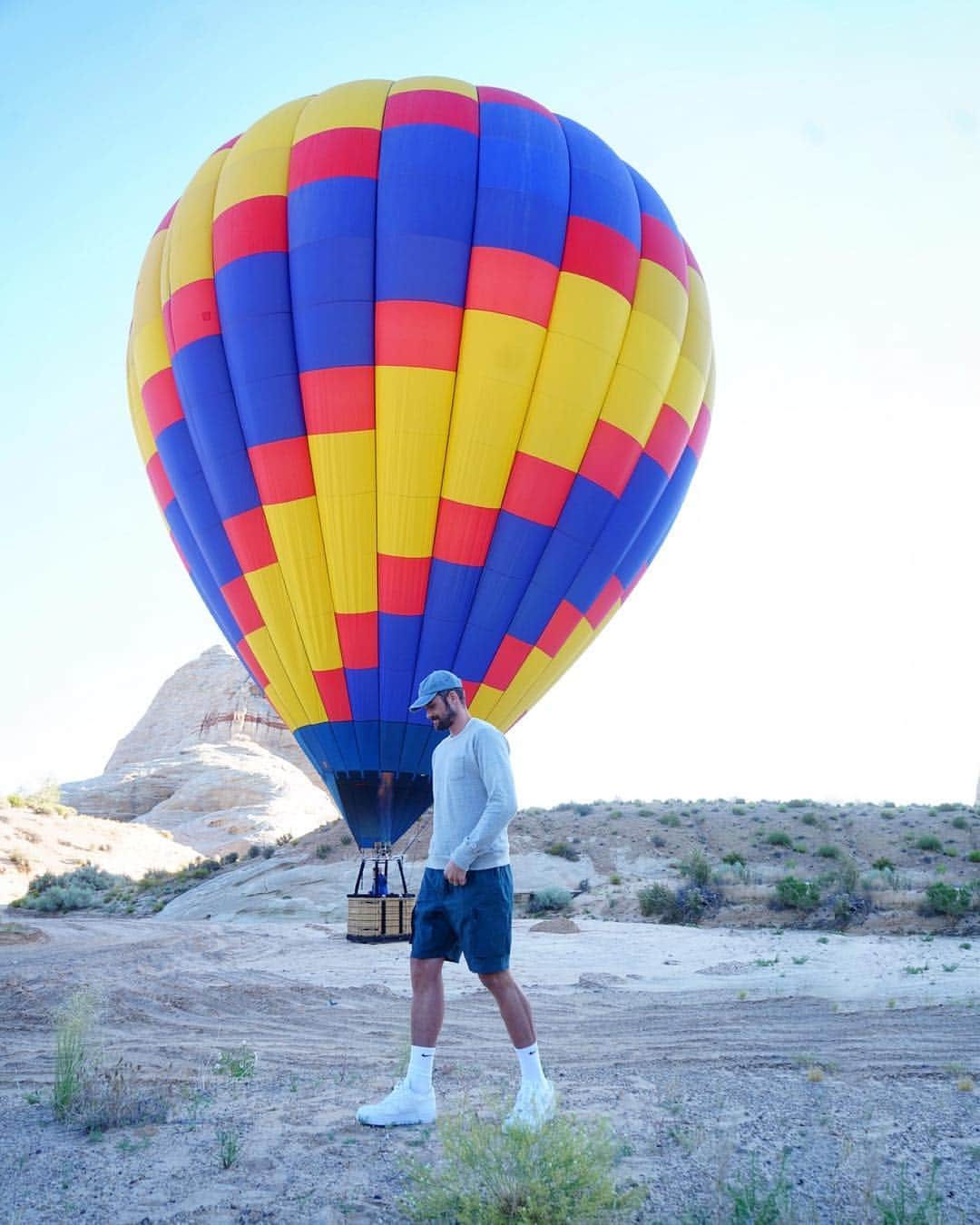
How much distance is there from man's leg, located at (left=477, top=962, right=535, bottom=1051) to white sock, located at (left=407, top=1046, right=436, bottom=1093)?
13.9 inches

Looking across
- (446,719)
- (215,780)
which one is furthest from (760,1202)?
(215,780)

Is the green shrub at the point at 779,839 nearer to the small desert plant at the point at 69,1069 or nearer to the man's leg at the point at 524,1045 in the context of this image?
the man's leg at the point at 524,1045

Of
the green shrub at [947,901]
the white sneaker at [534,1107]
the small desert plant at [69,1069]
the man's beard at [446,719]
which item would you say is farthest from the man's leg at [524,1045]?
the green shrub at [947,901]

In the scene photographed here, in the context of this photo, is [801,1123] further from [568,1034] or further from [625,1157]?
[568,1034]

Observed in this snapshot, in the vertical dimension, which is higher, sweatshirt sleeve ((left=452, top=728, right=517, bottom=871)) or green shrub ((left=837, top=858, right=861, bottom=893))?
sweatshirt sleeve ((left=452, top=728, right=517, bottom=871))

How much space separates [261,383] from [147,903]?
1726 cm

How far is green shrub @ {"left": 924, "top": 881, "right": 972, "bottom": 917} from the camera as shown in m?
12.1

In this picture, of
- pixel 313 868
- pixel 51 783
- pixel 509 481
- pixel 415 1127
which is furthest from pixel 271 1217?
pixel 51 783

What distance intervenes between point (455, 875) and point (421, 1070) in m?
0.82

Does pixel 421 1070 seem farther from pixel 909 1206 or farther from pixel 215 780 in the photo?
pixel 215 780

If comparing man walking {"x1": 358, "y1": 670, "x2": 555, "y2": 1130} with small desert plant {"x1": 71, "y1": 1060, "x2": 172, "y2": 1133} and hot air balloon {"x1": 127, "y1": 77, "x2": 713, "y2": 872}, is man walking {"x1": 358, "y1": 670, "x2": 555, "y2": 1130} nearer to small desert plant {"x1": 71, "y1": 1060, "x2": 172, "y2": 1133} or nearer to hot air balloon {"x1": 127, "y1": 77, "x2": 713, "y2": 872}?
small desert plant {"x1": 71, "y1": 1060, "x2": 172, "y2": 1133}

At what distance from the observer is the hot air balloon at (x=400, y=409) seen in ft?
33.6

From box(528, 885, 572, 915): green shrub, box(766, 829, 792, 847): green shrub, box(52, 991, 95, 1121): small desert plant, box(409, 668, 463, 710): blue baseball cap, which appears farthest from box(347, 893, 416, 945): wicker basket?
box(766, 829, 792, 847): green shrub

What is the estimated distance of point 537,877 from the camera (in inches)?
754
